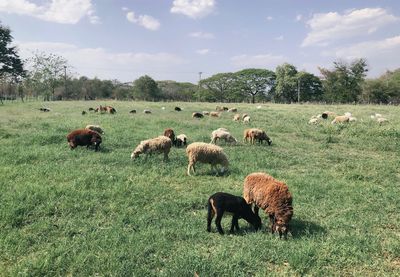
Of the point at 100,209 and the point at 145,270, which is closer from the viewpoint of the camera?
the point at 145,270

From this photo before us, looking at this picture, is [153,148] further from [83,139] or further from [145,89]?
[145,89]

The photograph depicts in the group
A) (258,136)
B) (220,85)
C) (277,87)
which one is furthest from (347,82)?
(258,136)

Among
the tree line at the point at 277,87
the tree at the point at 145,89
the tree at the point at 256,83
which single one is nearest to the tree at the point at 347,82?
the tree line at the point at 277,87

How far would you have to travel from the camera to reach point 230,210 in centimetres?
762

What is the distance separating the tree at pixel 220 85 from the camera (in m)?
97.2

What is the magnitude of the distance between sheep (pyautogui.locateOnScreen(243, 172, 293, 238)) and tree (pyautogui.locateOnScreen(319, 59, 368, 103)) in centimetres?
7388

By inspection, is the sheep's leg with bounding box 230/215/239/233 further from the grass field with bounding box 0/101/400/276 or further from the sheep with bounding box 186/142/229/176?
the sheep with bounding box 186/142/229/176

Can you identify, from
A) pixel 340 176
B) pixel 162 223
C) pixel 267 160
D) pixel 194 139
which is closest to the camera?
pixel 162 223

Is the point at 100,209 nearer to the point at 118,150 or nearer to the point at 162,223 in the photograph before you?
the point at 162,223

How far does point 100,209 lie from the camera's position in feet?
28.0

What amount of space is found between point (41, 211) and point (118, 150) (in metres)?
7.08

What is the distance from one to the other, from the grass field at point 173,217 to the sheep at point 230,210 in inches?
9.2


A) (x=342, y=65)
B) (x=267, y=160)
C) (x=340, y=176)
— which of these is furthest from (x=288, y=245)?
(x=342, y=65)

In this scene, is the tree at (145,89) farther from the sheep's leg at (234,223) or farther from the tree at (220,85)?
the sheep's leg at (234,223)
